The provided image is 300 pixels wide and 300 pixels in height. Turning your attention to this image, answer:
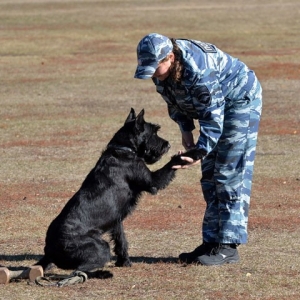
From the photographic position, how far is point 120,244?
7000 mm

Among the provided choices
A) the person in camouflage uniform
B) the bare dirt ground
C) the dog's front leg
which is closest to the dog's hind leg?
the bare dirt ground

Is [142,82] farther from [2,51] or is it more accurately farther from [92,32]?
[92,32]

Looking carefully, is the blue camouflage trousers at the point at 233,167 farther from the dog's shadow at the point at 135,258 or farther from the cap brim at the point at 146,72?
the cap brim at the point at 146,72

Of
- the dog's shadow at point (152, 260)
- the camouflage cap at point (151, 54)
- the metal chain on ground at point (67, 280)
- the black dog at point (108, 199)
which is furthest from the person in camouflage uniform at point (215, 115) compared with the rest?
the metal chain on ground at point (67, 280)

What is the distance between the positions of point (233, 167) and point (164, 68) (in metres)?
1.07

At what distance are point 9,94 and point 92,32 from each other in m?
14.9

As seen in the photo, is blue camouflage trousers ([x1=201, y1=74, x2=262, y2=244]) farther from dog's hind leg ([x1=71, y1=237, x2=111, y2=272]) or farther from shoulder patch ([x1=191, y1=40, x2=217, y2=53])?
dog's hind leg ([x1=71, y1=237, x2=111, y2=272])

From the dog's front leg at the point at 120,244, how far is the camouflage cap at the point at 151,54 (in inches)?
54.8

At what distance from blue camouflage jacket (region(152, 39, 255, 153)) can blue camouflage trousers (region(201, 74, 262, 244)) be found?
12cm

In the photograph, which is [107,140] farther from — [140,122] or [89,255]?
[89,255]

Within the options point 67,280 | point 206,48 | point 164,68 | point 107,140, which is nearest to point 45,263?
point 67,280

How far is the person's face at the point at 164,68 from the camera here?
622 centimetres

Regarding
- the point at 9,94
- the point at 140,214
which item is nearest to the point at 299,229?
the point at 140,214

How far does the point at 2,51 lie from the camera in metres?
27.8
